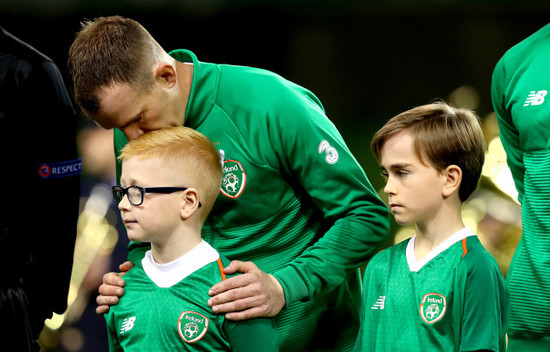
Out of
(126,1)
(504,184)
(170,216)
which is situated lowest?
(504,184)

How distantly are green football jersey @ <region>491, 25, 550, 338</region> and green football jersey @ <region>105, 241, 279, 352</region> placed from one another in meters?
0.66

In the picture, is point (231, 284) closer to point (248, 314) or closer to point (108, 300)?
point (248, 314)

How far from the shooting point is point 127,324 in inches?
69.4

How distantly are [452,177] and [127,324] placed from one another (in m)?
0.77

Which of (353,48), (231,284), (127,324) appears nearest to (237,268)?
(231,284)

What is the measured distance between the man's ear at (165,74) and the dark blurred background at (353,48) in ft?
8.81

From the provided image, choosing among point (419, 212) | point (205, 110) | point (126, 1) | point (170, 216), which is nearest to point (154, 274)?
point (170, 216)

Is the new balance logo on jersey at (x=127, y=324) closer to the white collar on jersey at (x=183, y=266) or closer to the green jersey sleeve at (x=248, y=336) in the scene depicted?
the white collar on jersey at (x=183, y=266)

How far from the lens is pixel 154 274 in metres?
1.78

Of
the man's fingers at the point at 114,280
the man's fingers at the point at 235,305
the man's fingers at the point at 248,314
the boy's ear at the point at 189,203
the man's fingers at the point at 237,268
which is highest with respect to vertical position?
the boy's ear at the point at 189,203

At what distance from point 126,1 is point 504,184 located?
2.36 metres

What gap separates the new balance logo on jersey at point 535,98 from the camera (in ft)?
6.47

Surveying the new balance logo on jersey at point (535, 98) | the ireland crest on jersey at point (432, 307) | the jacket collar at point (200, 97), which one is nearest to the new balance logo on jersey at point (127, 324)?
the jacket collar at point (200, 97)

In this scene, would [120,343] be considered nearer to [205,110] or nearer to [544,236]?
[205,110]
